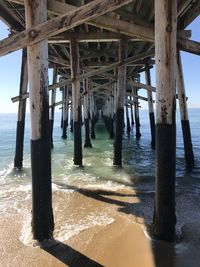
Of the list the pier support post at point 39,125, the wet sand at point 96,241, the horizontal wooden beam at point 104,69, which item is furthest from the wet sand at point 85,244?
the horizontal wooden beam at point 104,69

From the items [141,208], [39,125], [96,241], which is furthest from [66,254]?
[141,208]

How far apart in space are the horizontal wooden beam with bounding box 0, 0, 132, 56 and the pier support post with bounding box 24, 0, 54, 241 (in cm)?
14

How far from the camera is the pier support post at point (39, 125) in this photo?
12.6ft

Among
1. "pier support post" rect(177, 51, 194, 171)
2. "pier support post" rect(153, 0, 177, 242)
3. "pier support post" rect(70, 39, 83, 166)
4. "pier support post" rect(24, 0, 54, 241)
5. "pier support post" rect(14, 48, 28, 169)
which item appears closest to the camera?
"pier support post" rect(153, 0, 177, 242)

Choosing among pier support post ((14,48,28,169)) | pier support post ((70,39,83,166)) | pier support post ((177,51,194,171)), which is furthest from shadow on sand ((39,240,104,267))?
pier support post ((177,51,194,171))

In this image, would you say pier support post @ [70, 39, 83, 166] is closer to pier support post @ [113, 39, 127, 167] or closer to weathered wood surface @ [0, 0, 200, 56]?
pier support post @ [113, 39, 127, 167]

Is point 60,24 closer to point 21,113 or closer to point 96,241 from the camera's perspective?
point 96,241

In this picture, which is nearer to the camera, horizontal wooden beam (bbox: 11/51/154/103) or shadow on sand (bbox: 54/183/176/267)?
shadow on sand (bbox: 54/183/176/267)

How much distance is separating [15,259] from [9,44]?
7.37ft

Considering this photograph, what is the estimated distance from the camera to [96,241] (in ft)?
12.8

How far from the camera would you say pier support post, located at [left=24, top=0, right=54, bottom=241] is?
3.84 metres

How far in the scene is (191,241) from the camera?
384cm

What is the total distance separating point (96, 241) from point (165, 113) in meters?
1.60

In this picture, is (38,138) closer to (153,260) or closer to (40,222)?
(40,222)
